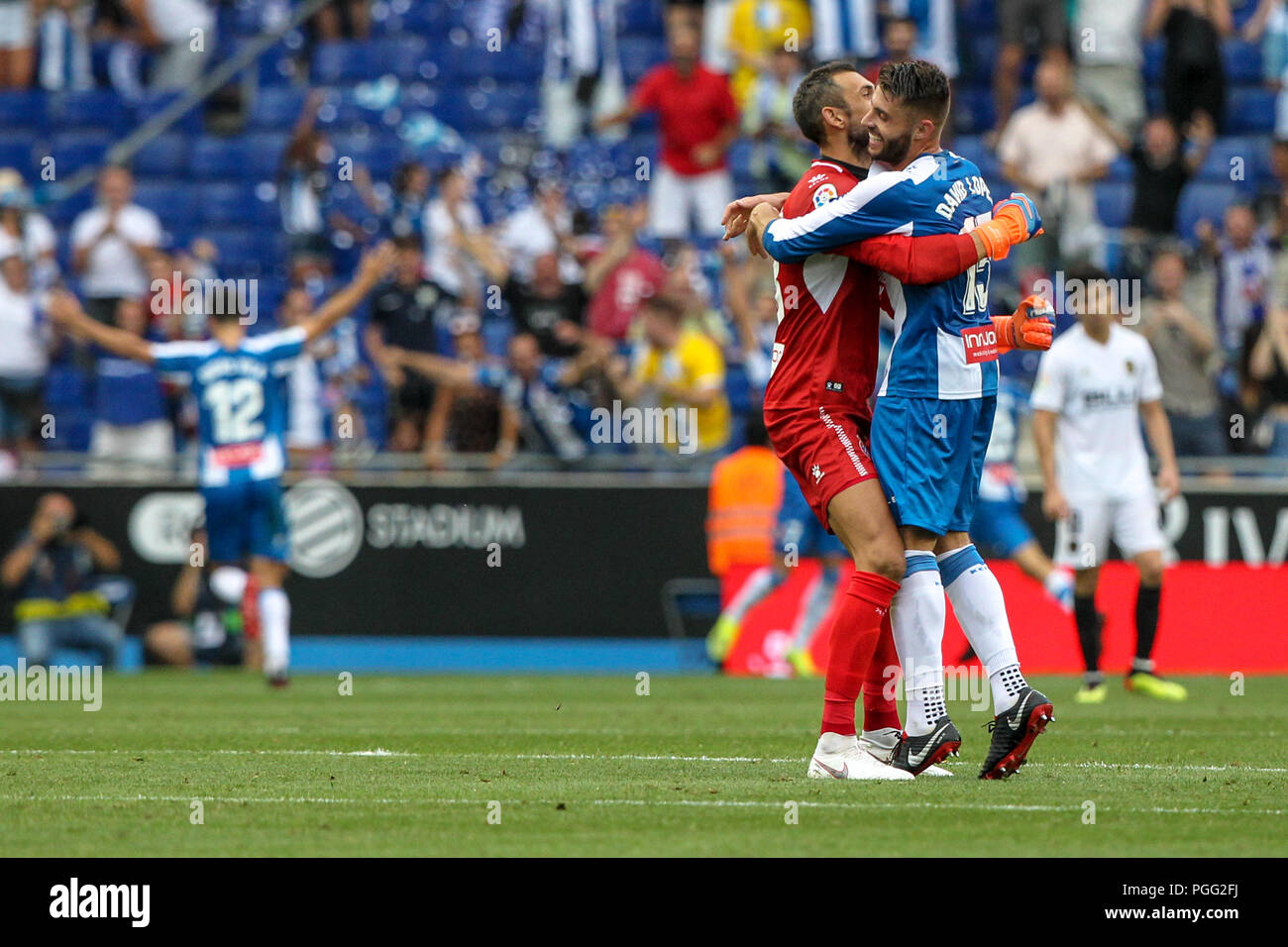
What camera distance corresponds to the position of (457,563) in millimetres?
18047

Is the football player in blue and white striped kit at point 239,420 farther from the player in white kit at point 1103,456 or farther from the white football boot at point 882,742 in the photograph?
the white football boot at point 882,742

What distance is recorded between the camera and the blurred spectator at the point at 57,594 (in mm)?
17219

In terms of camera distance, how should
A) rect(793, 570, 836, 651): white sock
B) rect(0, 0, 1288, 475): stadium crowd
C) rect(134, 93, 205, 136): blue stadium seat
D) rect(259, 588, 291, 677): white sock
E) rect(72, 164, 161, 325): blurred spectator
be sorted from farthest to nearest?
rect(134, 93, 205, 136): blue stadium seat
rect(72, 164, 161, 325): blurred spectator
rect(0, 0, 1288, 475): stadium crowd
rect(793, 570, 836, 651): white sock
rect(259, 588, 291, 677): white sock

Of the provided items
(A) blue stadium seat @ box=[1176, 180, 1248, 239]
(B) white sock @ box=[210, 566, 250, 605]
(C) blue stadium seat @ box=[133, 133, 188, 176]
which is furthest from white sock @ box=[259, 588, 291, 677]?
(C) blue stadium seat @ box=[133, 133, 188, 176]

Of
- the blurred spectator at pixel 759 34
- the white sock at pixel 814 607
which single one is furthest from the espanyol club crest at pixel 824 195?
the blurred spectator at pixel 759 34

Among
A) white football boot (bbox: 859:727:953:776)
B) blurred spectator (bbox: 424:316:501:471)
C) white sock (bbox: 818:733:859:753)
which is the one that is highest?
blurred spectator (bbox: 424:316:501:471)

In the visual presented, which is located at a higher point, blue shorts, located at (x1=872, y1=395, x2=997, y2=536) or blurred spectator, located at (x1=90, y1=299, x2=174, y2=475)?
blurred spectator, located at (x1=90, y1=299, x2=174, y2=475)

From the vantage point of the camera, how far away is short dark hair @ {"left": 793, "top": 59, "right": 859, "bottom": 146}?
7.68 meters

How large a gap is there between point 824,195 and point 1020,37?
45.5ft

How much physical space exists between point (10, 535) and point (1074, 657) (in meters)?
9.25

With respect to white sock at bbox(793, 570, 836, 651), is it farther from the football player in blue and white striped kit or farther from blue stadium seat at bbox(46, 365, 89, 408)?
blue stadium seat at bbox(46, 365, 89, 408)

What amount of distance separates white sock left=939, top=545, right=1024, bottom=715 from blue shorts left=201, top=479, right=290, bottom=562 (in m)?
8.20
